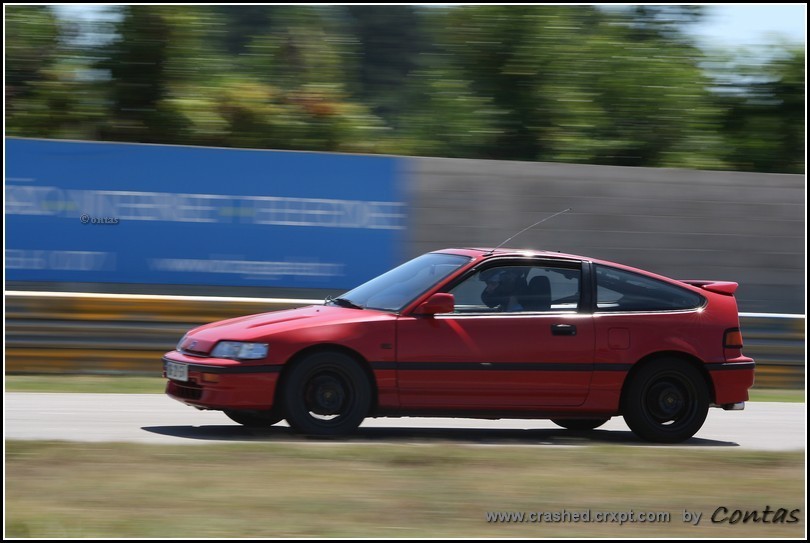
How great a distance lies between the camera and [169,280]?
44.8 feet

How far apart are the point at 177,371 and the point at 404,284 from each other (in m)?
1.83

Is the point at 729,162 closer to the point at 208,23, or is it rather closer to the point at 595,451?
the point at 208,23

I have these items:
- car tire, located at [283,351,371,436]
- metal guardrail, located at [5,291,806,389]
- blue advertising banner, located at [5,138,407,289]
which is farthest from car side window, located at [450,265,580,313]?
blue advertising banner, located at [5,138,407,289]

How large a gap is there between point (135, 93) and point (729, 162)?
33.0 ft

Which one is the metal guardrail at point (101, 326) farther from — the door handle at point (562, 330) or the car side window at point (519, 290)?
the door handle at point (562, 330)

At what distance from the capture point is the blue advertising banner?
1334 cm

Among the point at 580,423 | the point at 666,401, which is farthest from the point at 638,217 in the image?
the point at 666,401

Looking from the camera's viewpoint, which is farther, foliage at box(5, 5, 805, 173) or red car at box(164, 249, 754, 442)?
foliage at box(5, 5, 805, 173)

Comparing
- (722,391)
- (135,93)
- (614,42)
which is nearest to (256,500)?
(722,391)

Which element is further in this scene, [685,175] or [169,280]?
[685,175]

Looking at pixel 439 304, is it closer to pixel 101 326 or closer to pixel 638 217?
pixel 101 326

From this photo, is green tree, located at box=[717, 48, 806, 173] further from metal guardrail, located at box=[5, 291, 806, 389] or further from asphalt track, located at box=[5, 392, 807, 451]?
metal guardrail, located at box=[5, 291, 806, 389]

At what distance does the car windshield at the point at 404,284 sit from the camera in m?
8.67

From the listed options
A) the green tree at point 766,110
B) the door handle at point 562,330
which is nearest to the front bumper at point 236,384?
the door handle at point 562,330
